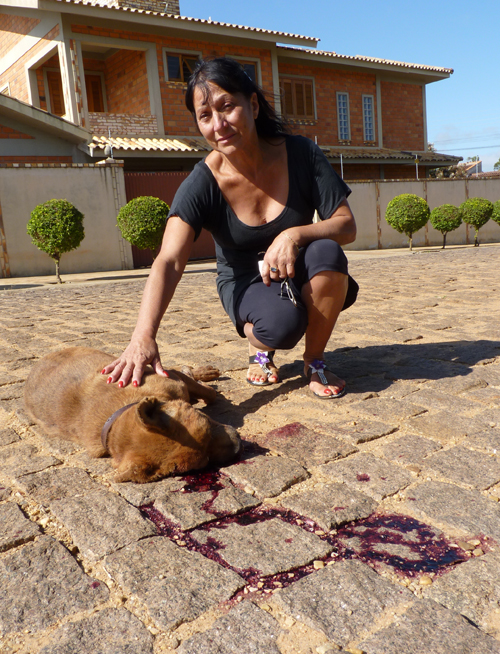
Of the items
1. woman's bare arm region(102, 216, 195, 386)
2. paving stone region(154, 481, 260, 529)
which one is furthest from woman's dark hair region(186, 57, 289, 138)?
paving stone region(154, 481, 260, 529)

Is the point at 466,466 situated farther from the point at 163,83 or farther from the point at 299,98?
the point at 299,98

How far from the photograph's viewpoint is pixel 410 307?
6.40 m

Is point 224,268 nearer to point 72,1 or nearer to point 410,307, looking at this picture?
point 410,307

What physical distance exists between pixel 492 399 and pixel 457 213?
1728 centimetres

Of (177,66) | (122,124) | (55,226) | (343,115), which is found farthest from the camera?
(343,115)

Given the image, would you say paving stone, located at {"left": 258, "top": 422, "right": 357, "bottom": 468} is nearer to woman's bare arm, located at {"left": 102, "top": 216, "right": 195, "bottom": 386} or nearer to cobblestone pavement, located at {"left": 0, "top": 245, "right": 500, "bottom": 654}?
cobblestone pavement, located at {"left": 0, "top": 245, "right": 500, "bottom": 654}

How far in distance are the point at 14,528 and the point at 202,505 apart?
26.7 inches

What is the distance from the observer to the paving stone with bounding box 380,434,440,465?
7.89ft

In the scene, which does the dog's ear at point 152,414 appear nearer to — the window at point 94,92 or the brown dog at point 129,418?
the brown dog at point 129,418

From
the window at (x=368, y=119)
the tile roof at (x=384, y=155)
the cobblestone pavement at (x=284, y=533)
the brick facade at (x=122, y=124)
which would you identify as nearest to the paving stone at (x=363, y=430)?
the cobblestone pavement at (x=284, y=533)

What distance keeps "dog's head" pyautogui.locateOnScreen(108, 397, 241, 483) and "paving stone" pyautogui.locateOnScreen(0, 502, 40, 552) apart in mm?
371

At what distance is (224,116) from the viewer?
122 inches

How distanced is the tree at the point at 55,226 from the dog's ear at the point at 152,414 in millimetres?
11150

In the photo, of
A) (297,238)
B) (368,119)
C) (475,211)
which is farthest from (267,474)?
(368,119)
